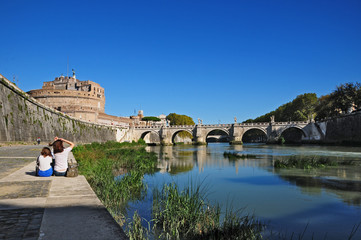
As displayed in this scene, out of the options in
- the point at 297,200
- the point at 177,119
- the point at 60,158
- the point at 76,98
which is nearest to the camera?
the point at 60,158

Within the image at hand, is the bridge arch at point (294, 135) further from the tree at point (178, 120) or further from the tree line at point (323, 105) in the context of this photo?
the tree at point (178, 120)

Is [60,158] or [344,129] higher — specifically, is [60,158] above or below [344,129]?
below

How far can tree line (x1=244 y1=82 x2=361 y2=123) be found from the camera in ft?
149

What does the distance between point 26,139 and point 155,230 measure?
20.5 meters

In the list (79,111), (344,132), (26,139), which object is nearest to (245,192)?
(26,139)

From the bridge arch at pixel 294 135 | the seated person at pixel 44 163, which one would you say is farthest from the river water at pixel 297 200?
the bridge arch at pixel 294 135

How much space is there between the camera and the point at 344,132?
42156 mm

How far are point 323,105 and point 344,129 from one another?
15.0m

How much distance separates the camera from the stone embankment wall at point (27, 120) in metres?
18.5

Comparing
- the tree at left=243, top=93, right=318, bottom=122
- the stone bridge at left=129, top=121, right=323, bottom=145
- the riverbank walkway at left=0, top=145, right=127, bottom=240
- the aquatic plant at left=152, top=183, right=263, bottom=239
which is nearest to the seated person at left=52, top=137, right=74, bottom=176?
the riverbank walkway at left=0, top=145, right=127, bottom=240

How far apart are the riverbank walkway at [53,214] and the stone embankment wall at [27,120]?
52.6ft

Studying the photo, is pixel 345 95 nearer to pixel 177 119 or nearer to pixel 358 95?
pixel 358 95

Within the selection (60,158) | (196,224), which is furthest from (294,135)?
(60,158)

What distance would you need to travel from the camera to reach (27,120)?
72.9 feet
